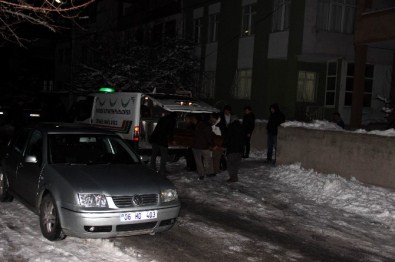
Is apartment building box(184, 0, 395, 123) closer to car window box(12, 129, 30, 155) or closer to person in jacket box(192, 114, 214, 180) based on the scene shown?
person in jacket box(192, 114, 214, 180)

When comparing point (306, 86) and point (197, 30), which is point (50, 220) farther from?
point (197, 30)

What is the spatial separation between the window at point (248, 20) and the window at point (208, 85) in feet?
12.0

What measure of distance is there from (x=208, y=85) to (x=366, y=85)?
8.69 m

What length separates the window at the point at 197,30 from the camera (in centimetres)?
2756

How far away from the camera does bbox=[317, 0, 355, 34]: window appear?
19.8 m

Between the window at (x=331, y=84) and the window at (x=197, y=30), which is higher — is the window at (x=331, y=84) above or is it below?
below

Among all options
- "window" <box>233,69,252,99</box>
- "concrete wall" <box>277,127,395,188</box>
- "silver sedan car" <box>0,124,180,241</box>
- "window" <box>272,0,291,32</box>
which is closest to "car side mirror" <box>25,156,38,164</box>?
"silver sedan car" <box>0,124,180,241</box>

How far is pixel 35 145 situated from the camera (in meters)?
7.53

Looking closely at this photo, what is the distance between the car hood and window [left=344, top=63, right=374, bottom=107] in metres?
16.9

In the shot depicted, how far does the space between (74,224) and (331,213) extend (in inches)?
209

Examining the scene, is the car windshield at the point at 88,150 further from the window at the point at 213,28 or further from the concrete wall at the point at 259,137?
the window at the point at 213,28

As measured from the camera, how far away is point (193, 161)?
42.9 ft

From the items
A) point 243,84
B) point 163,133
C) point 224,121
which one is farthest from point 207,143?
point 243,84

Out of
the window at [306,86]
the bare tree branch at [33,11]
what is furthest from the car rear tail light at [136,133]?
the window at [306,86]
